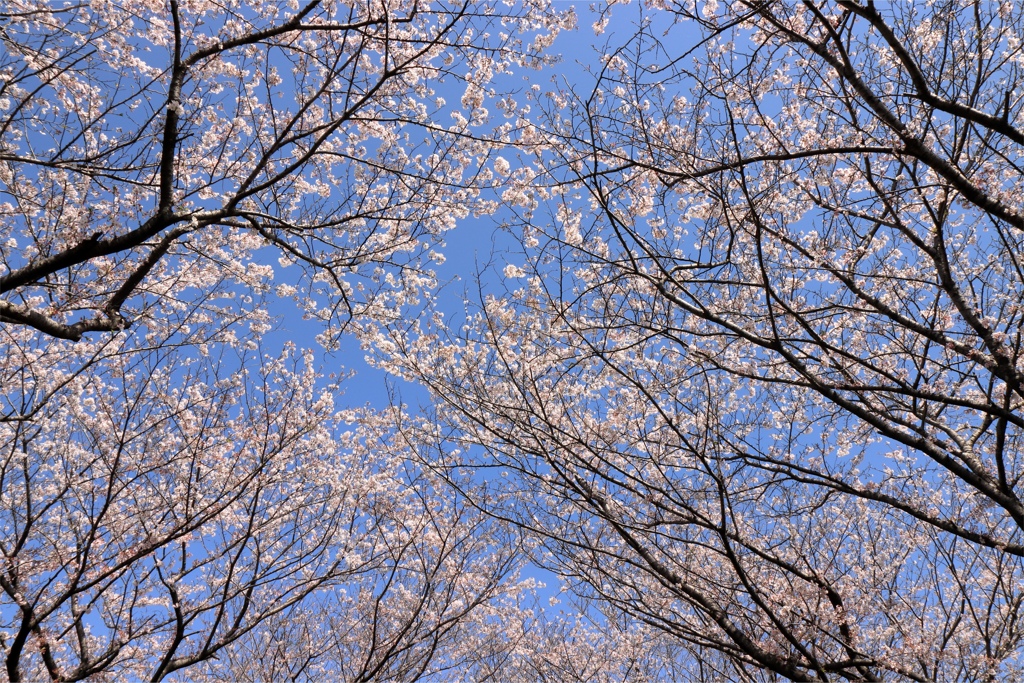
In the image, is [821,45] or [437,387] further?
[437,387]

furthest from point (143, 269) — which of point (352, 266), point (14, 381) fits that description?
point (14, 381)

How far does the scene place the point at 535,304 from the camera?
247 inches

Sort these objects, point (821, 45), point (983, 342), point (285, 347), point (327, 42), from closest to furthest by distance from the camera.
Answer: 1. point (821, 45)
2. point (983, 342)
3. point (327, 42)
4. point (285, 347)

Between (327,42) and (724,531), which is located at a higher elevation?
(327,42)

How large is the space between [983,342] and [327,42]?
19.2ft

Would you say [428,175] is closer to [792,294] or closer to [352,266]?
[352,266]

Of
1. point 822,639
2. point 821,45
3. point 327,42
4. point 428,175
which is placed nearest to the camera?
point 821,45

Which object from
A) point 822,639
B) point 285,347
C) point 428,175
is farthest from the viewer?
point 285,347

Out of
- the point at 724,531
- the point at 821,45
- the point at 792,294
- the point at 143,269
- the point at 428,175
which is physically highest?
the point at 428,175

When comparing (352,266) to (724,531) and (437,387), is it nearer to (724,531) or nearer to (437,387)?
(437,387)

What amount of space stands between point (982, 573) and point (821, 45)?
31.4ft

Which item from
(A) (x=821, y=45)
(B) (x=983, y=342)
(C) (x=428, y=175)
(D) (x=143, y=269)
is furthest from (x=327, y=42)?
(B) (x=983, y=342)

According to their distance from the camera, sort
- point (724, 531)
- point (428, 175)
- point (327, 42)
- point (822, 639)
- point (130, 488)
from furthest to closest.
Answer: point (130, 488)
point (822, 639)
point (428, 175)
point (327, 42)
point (724, 531)

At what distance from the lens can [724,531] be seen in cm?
441
